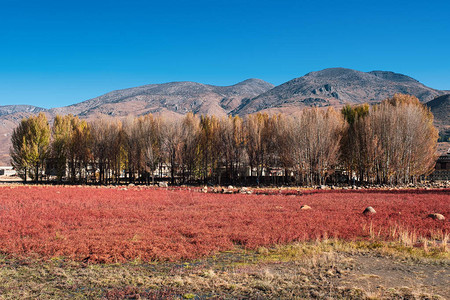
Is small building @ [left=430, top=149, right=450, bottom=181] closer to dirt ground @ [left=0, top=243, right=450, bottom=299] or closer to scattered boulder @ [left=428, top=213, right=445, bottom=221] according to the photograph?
scattered boulder @ [left=428, top=213, right=445, bottom=221]

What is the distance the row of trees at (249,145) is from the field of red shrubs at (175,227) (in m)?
23.5

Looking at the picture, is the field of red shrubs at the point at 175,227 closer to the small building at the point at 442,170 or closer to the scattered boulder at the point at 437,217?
the scattered boulder at the point at 437,217

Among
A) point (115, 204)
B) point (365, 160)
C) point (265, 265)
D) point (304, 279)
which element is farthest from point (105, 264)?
point (365, 160)

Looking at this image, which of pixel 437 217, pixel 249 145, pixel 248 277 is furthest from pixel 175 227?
pixel 249 145

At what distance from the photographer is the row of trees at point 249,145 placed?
4638 cm

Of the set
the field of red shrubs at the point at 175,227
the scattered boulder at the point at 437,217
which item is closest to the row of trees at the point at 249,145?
the field of red shrubs at the point at 175,227

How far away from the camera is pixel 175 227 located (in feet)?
54.1

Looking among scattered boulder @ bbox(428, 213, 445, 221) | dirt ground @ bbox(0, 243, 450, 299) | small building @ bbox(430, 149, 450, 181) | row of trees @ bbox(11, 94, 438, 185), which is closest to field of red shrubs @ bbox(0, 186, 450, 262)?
scattered boulder @ bbox(428, 213, 445, 221)

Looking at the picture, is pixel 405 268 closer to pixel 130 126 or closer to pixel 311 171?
pixel 311 171

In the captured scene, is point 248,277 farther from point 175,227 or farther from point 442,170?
point 442,170

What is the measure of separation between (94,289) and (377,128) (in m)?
46.9

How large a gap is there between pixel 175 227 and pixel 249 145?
3930 cm

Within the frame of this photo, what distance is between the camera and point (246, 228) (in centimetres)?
1625

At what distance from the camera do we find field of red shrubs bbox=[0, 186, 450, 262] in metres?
12.3
